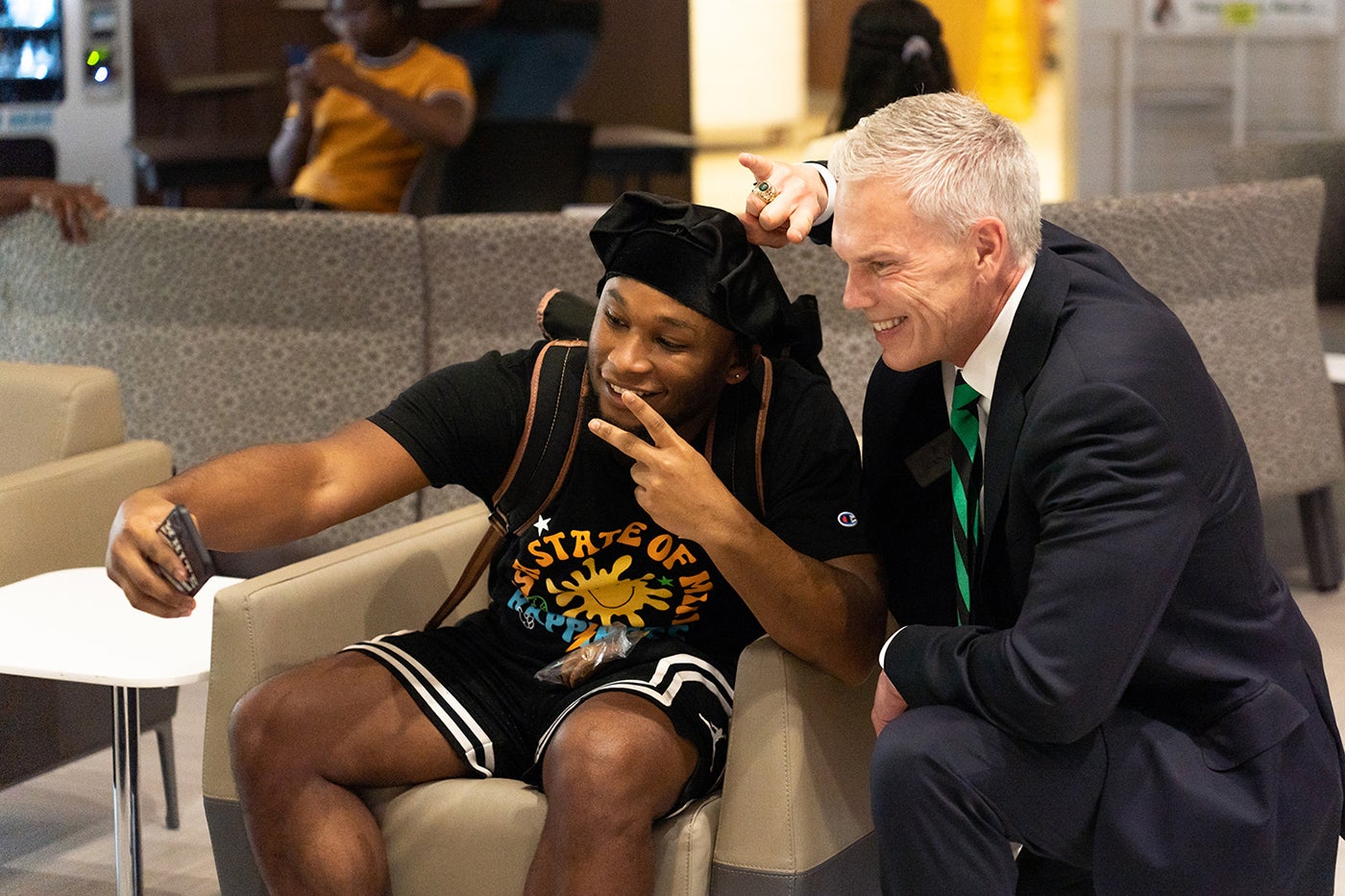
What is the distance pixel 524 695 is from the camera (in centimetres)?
194

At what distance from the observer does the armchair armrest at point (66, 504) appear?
2557mm

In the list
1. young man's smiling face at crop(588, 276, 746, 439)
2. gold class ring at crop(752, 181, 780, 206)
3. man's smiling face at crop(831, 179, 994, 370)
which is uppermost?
gold class ring at crop(752, 181, 780, 206)

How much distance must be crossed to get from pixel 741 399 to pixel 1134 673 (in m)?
0.57

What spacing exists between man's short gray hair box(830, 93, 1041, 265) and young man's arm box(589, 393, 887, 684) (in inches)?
14.0

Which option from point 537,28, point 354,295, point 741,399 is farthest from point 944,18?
point 741,399

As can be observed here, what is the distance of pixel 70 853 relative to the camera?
2619mm

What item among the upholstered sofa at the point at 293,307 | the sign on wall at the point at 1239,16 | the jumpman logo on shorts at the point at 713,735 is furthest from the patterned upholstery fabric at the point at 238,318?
the sign on wall at the point at 1239,16

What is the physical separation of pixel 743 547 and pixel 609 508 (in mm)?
275

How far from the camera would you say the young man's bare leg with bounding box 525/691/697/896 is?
166 centimetres

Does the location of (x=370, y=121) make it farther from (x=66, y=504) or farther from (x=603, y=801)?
(x=603, y=801)

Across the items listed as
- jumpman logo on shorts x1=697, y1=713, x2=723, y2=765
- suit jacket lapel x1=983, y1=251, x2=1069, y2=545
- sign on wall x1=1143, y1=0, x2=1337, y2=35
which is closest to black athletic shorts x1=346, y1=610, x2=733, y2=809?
jumpman logo on shorts x1=697, y1=713, x2=723, y2=765

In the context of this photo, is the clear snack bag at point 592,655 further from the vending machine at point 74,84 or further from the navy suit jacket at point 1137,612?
the vending machine at point 74,84

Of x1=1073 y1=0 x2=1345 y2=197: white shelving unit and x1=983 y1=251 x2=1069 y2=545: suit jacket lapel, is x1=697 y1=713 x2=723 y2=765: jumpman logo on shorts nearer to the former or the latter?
x1=983 y1=251 x2=1069 y2=545: suit jacket lapel

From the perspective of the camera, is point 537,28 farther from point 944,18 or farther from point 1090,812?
point 1090,812
